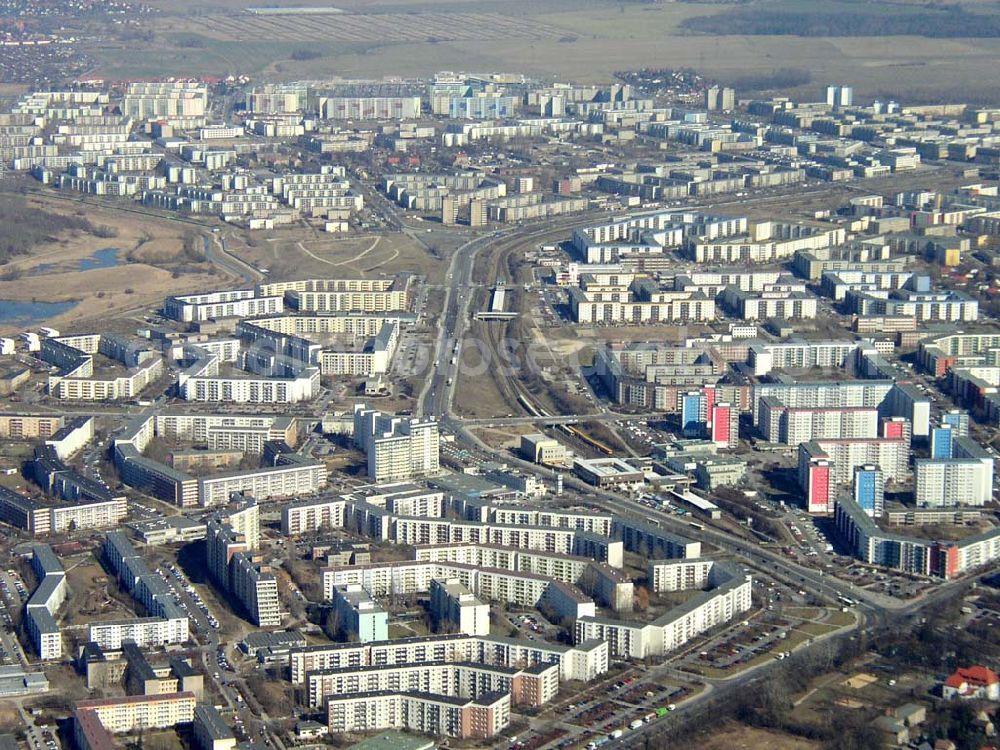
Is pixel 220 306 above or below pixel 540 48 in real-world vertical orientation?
below

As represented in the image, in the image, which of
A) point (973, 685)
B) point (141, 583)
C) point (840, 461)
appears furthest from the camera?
point (840, 461)

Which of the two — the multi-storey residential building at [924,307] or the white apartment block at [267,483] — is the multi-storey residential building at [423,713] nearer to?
the white apartment block at [267,483]

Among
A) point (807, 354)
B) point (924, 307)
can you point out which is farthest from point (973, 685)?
point (924, 307)

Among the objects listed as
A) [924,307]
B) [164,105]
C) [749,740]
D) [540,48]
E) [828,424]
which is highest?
[540,48]

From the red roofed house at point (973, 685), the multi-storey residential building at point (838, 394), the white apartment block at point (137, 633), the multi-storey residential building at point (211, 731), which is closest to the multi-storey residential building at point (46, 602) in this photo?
the white apartment block at point (137, 633)

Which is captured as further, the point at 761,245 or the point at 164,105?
the point at 164,105

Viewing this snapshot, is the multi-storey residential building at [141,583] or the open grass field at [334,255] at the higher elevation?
the open grass field at [334,255]

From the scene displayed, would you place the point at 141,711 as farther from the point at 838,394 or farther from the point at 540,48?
the point at 540,48
